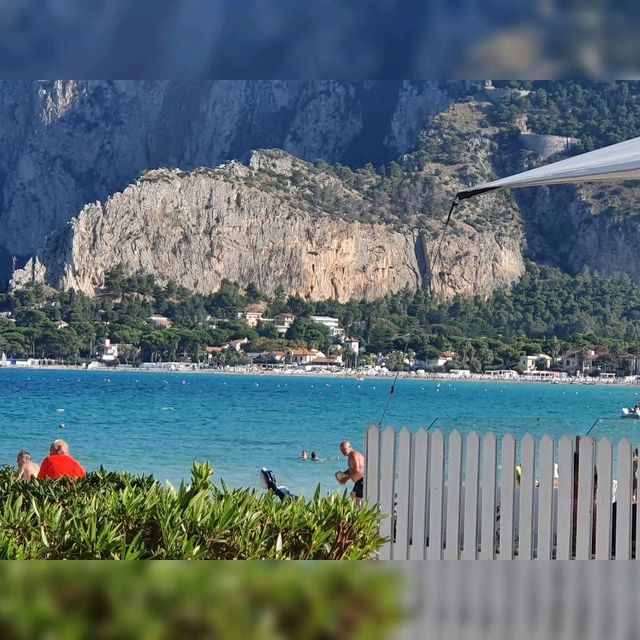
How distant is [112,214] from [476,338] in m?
18.2

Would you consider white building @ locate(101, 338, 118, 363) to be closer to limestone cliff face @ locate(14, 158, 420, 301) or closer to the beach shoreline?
the beach shoreline

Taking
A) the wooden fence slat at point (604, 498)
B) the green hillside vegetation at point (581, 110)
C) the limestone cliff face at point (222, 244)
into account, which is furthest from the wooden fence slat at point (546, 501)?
the limestone cliff face at point (222, 244)

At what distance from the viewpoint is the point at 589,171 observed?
3.50 meters

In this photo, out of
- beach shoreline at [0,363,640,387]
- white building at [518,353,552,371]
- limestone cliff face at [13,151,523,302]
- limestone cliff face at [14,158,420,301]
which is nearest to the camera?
beach shoreline at [0,363,640,387]

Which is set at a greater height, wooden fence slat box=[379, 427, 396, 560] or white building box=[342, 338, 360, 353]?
white building box=[342, 338, 360, 353]

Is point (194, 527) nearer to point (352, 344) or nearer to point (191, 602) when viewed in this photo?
point (191, 602)

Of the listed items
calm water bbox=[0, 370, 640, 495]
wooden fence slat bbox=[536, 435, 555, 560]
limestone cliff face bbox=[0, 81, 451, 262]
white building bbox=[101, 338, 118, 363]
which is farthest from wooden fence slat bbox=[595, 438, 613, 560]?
limestone cliff face bbox=[0, 81, 451, 262]

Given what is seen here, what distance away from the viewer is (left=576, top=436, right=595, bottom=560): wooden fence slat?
3.41 m

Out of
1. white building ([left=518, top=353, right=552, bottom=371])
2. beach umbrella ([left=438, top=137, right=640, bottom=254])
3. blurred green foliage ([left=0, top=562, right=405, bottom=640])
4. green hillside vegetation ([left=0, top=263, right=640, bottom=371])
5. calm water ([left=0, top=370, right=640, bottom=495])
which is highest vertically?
green hillside vegetation ([left=0, top=263, right=640, bottom=371])

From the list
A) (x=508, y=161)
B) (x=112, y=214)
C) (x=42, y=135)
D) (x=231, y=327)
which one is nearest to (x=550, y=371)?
(x=508, y=161)

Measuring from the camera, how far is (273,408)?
40.6 m

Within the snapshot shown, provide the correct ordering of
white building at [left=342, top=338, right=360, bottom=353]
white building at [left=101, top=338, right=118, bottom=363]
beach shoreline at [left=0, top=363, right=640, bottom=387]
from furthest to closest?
1. white building at [left=342, top=338, right=360, bottom=353]
2. white building at [left=101, top=338, right=118, bottom=363]
3. beach shoreline at [left=0, top=363, right=640, bottom=387]

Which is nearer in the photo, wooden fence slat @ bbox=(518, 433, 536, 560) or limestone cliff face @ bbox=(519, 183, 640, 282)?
wooden fence slat @ bbox=(518, 433, 536, 560)

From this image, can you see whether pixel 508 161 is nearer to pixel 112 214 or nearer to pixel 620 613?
Answer: pixel 112 214
